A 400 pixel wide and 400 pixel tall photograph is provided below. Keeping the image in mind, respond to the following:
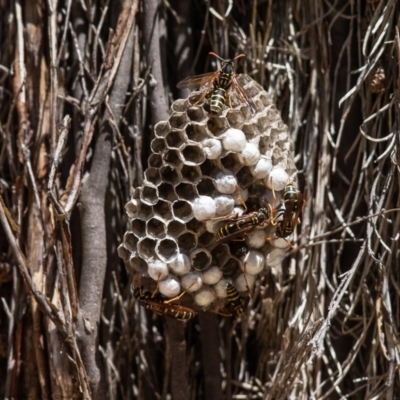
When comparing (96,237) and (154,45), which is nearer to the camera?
(96,237)

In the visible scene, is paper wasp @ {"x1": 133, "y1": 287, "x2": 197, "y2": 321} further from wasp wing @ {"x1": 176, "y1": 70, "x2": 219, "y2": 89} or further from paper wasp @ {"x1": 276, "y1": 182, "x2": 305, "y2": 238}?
wasp wing @ {"x1": 176, "y1": 70, "x2": 219, "y2": 89}

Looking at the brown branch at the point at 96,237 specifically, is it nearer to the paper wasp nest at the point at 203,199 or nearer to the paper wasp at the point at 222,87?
the paper wasp nest at the point at 203,199

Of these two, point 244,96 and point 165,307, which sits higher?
point 244,96

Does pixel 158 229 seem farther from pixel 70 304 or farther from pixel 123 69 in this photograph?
pixel 123 69

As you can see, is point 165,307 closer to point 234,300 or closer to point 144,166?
point 234,300

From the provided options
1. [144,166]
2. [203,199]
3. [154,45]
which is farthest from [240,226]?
[154,45]
